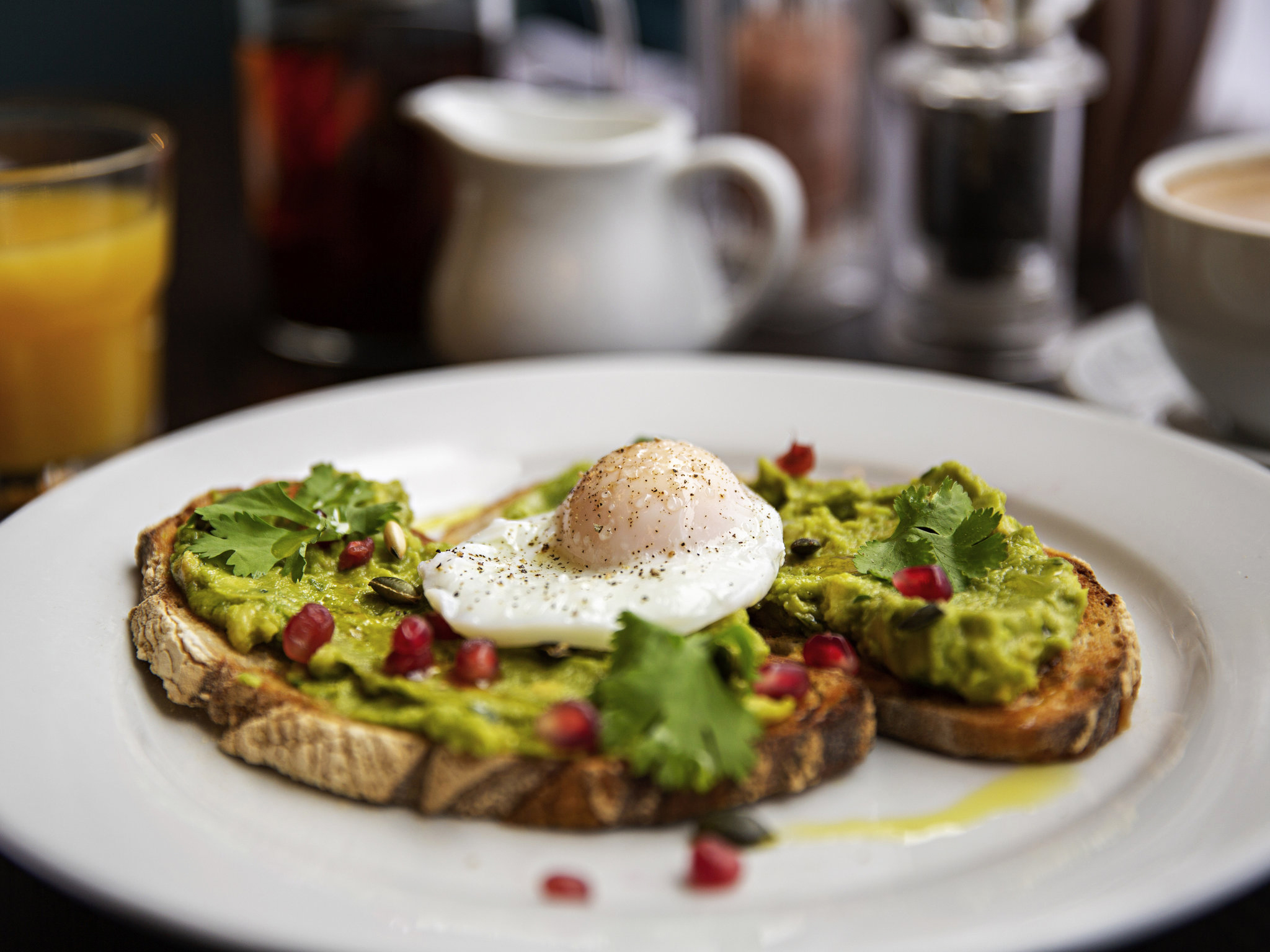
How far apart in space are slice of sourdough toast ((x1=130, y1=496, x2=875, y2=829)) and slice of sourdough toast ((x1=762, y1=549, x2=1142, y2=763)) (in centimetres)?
9

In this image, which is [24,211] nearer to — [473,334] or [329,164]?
[329,164]

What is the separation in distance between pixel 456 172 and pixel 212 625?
7.73 feet

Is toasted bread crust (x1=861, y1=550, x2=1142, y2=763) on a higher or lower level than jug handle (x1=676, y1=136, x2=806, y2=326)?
lower

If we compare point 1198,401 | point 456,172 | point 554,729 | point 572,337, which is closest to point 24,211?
point 456,172

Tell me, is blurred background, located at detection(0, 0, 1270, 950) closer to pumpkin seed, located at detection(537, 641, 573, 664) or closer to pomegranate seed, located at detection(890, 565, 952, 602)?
pomegranate seed, located at detection(890, 565, 952, 602)

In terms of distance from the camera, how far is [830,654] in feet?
8.27

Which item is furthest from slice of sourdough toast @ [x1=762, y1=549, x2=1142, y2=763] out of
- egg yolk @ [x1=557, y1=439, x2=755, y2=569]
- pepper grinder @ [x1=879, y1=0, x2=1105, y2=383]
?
pepper grinder @ [x1=879, y1=0, x2=1105, y2=383]

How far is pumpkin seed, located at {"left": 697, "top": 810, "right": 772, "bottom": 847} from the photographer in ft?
7.11

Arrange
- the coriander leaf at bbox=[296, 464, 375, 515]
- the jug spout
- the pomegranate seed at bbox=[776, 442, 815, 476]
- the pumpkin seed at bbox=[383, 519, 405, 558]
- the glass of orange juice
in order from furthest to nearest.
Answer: the jug spout, the glass of orange juice, the pomegranate seed at bbox=[776, 442, 815, 476], the coriander leaf at bbox=[296, 464, 375, 515], the pumpkin seed at bbox=[383, 519, 405, 558]

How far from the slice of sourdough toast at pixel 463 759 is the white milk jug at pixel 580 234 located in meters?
2.20

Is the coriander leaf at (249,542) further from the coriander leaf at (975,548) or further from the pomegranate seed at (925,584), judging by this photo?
the coriander leaf at (975,548)

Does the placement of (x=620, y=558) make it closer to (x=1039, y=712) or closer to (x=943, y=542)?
(x=943, y=542)

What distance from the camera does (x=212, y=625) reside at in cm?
267

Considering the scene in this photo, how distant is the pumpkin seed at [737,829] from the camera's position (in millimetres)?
2166
